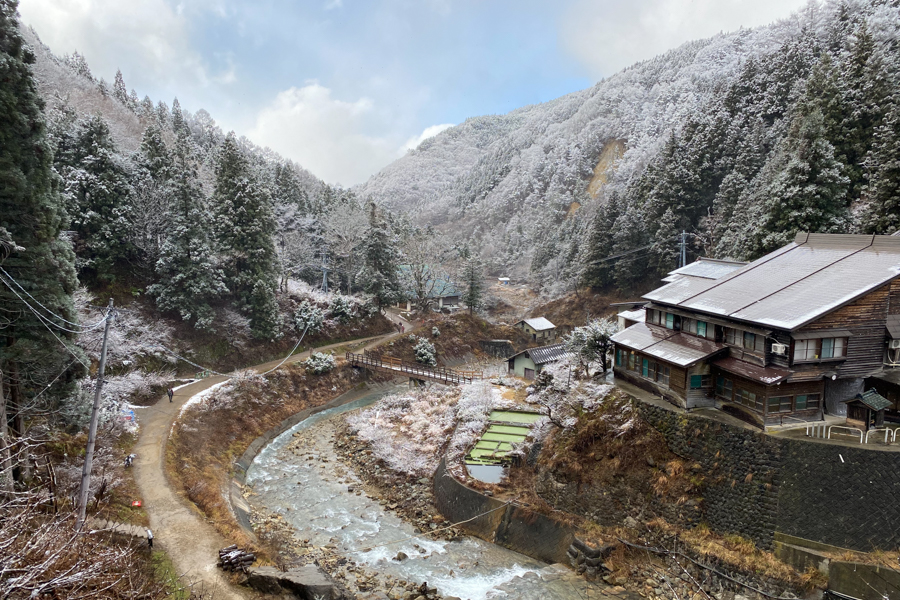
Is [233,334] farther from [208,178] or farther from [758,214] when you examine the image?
[758,214]

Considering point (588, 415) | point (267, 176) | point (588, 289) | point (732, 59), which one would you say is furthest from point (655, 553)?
point (732, 59)

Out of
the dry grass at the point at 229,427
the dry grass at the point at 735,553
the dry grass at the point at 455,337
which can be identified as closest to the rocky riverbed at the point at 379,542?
the dry grass at the point at 229,427

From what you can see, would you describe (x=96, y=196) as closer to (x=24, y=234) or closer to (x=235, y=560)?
(x=24, y=234)

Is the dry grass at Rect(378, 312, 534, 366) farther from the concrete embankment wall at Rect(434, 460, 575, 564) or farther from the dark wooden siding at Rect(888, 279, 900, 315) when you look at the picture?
the dark wooden siding at Rect(888, 279, 900, 315)

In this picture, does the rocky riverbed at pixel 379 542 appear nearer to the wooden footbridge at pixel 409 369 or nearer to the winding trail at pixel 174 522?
the winding trail at pixel 174 522

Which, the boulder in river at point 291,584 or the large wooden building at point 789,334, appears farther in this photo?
the large wooden building at point 789,334

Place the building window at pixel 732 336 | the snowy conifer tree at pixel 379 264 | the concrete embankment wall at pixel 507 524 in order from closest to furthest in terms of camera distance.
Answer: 1. the building window at pixel 732 336
2. the concrete embankment wall at pixel 507 524
3. the snowy conifer tree at pixel 379 264

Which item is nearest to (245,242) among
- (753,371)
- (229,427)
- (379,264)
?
(379,264)
